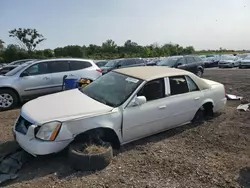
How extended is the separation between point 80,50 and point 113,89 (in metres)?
43.5

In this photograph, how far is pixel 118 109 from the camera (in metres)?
4.18

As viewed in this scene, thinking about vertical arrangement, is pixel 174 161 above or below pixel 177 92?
below

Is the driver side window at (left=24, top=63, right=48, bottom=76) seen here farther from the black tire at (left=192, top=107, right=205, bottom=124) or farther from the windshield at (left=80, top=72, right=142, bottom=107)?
the black tire at (left=192, top=107, right=205, bottom=124)

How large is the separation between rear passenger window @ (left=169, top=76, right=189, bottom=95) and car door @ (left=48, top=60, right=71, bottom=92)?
470 centimetres

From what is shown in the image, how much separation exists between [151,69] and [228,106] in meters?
3.51

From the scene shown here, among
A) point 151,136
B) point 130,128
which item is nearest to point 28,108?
point 130,128

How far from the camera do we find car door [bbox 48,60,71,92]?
8562 mm

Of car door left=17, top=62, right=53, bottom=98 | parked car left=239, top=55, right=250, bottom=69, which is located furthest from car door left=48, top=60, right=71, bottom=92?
parked car left=239, top=55, right=250, bottom=69

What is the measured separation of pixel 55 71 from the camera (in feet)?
28.5

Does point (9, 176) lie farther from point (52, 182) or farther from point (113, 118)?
point (113, 118)

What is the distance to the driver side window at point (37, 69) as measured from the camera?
820 cm

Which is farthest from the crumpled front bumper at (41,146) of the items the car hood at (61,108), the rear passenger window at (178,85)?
the rear passenger window at (178,85)

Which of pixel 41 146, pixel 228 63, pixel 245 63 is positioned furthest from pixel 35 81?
pixel 228 63

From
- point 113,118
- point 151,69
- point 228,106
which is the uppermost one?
point 151,69
